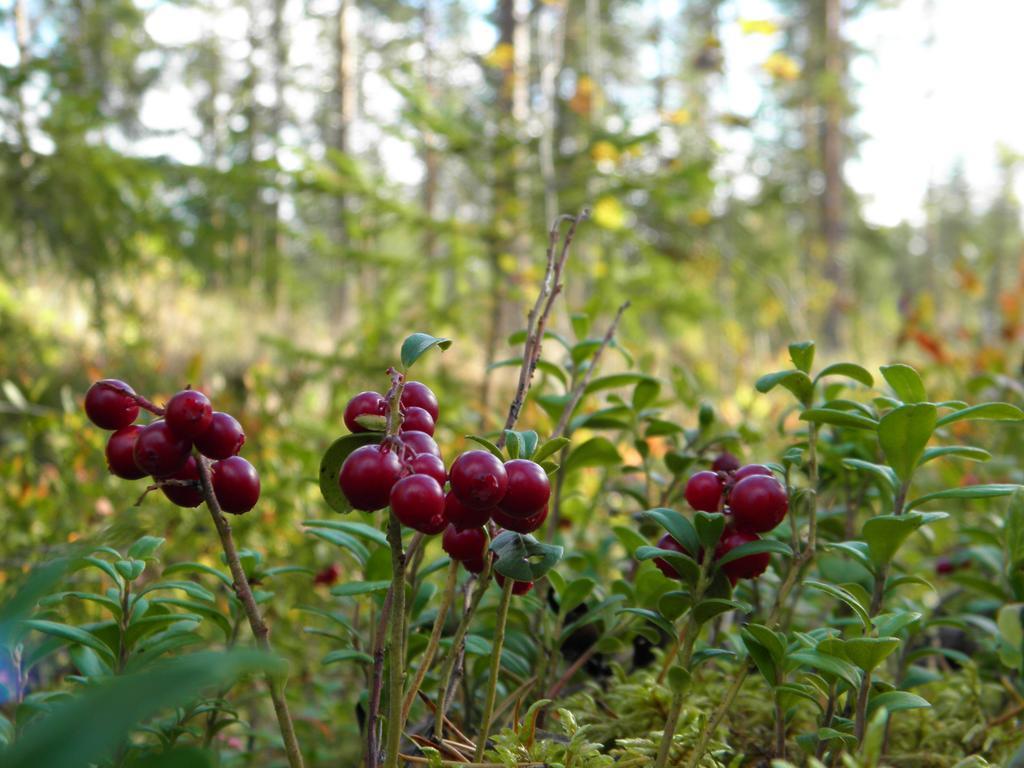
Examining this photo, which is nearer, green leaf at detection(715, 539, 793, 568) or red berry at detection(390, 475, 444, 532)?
red berry at detection(390, 475, 444, 532)

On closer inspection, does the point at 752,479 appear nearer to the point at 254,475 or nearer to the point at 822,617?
the point at 254,475

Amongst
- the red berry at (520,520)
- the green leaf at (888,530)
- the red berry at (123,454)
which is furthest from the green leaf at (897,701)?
the red berry at (123,454)

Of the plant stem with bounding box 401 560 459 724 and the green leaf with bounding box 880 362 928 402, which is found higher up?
the green leaf with bounding box 880 362 928 402

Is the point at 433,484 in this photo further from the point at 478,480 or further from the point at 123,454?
the point at 123,454

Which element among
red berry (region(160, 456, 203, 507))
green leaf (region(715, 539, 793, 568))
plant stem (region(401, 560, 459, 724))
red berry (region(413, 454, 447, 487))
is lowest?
plant stem (region(401, 560, 459, 724))

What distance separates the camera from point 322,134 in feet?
93.0

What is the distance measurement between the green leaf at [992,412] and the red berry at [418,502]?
2.39 feet

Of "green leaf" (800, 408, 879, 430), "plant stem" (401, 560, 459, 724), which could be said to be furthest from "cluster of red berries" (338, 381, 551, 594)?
"green leaf" (800, 408, 879, 430)

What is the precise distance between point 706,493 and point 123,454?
699 millimetres

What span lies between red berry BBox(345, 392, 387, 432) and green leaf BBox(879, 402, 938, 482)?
65cm

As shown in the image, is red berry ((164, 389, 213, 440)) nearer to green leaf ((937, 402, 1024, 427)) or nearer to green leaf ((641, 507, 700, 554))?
green leaf ((641, 507, 700, 554))

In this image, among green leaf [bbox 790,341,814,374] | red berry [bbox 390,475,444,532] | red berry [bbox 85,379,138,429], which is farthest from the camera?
green leaf [bbox 790,341,814,374]

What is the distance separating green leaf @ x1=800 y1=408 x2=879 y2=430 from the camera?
108 cm

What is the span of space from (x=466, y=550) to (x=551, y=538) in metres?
0.74
